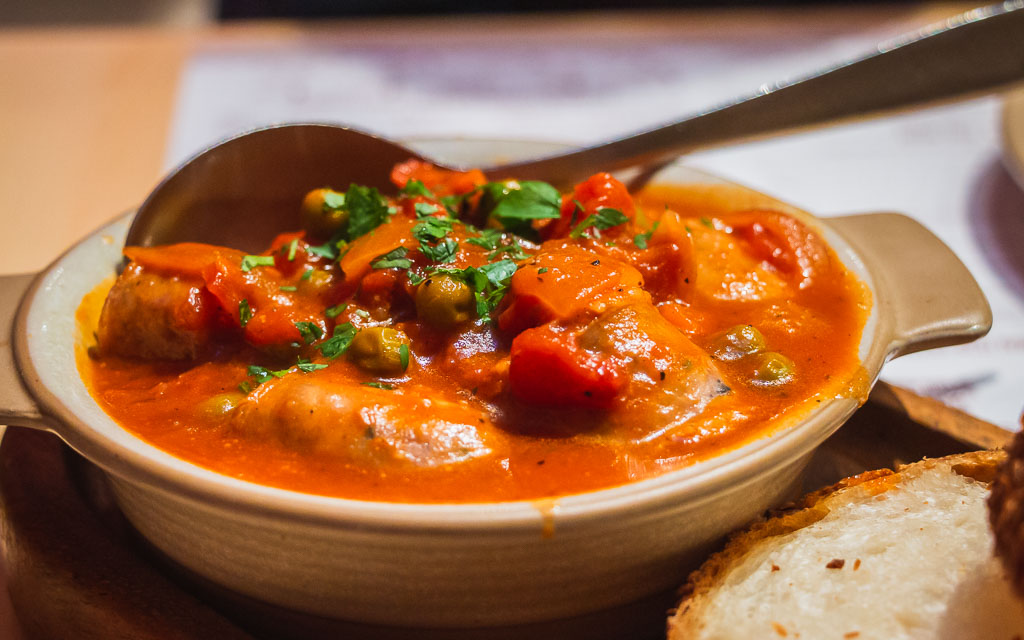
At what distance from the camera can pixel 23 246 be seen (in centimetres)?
459

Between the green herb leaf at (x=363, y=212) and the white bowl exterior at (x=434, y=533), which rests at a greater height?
the green herb leaf at (x=363, y=212)

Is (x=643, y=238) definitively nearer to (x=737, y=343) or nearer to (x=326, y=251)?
(x=737, y=343)

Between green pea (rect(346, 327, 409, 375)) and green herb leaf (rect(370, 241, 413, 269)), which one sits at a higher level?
green herb leaf (rect(370, 241, 413, 269))

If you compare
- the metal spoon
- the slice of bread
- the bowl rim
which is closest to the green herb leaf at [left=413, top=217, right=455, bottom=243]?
the metal spoon

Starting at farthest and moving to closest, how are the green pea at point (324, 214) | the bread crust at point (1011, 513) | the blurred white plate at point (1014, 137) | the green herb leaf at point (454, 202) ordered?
the blurred white plate at point (1014, 137) → the green herb leaf at point (454, 202) → the green pea at point (324, 214) → the bread crust at point (1011, 513)

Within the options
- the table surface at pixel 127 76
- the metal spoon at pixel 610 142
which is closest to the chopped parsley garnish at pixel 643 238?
the metal spoon at pixel 610 142

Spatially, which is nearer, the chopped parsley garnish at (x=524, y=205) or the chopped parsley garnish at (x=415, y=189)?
the chopped parsley garnish at (x=524, y=205)

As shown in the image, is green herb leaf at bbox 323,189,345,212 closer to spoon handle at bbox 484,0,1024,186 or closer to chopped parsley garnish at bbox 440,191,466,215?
chopped parsley garnish at bbox 440,191,466,215

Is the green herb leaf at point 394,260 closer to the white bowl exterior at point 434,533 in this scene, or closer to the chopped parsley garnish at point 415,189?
the chopped parsley garnish at point 415,189

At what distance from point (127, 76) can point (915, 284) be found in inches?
217

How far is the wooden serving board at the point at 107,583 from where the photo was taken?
2.21m

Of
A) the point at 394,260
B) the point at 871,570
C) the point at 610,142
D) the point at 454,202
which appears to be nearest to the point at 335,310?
the point at 394,260

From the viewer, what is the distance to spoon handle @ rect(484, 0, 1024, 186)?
2.84 m

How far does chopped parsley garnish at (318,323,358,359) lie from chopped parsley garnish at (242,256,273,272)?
390 mm
